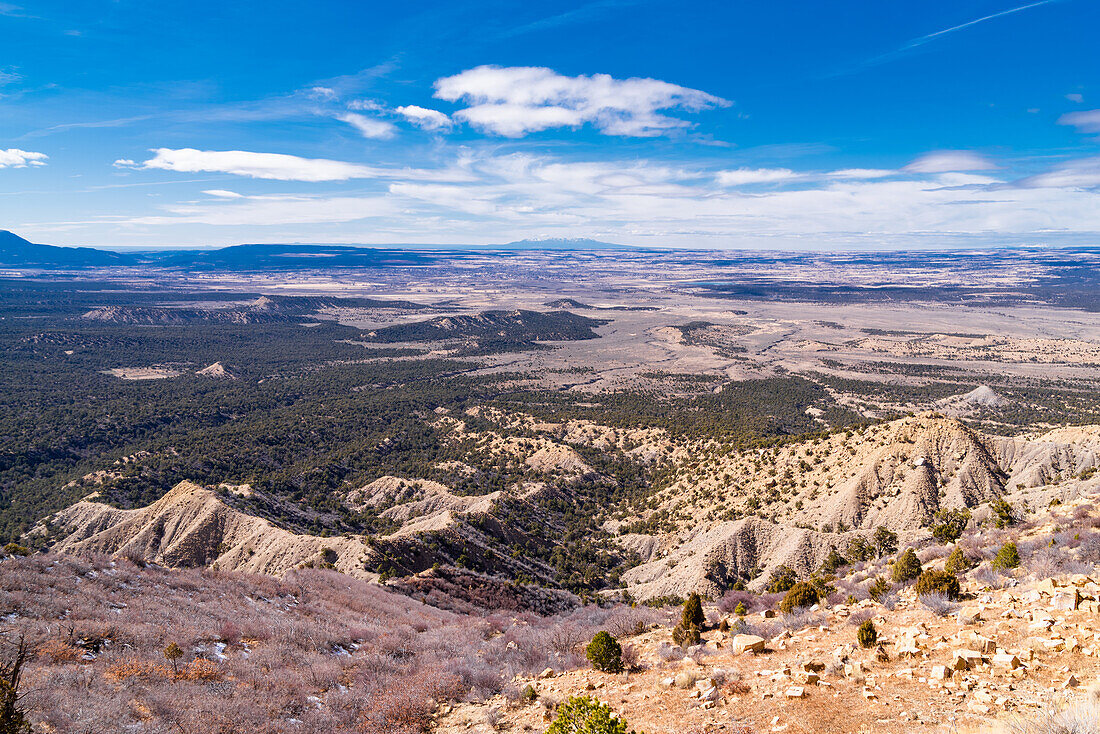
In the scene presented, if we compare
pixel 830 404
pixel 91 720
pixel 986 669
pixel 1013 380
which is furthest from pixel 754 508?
pixel 1013 380

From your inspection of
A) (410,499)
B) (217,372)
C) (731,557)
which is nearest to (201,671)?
(731,557)

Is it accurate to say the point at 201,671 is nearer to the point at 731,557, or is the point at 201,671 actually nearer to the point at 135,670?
the point at 135,670

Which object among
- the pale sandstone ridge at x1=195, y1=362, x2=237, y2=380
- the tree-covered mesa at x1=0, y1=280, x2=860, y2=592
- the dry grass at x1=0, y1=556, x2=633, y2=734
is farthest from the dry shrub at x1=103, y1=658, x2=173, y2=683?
the pale sandstone ridge at x1=195, y1=362, x2=237, y2=380

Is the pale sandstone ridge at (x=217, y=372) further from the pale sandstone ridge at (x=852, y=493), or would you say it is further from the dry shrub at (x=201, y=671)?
the dry shrub at (x=201, y=671)

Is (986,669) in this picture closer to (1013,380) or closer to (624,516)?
(624,516)

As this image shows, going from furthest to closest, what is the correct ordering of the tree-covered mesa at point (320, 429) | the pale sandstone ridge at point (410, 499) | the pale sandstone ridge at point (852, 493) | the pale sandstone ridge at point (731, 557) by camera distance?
the pale sandstone ridge at point (410, 499)
the tree-covered mesa at point (320, 429)
the pale sandstone ridge at point (852, 493)
the pale sandstone ridge at point (731, 557)

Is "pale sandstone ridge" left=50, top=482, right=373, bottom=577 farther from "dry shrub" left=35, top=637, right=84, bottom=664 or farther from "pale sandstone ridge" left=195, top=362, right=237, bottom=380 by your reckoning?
"pale sandstone ridge" left=195, top=362, right=237, bottom=380

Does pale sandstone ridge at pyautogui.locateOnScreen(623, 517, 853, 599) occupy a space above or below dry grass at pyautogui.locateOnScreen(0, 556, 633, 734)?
below

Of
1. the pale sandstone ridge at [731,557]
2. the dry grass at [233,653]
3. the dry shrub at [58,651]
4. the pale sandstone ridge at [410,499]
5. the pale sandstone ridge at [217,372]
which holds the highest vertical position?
the dry shrub at [58,651]

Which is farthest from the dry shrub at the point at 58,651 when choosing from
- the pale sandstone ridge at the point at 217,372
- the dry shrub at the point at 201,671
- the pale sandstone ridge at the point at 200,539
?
the pale sandstone ridge at the point at 217,372
